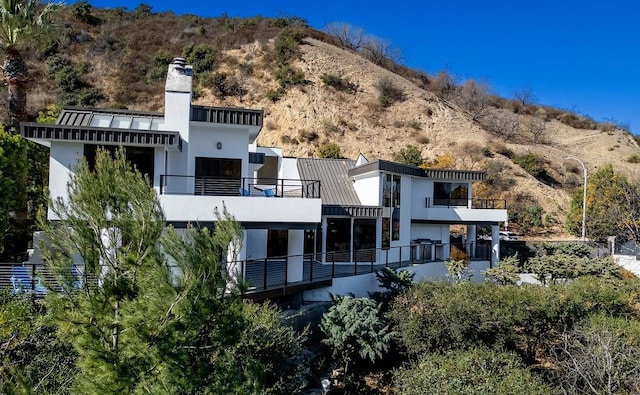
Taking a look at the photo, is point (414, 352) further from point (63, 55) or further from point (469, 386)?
point (63, 55)

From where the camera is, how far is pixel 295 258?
1533 centimetres

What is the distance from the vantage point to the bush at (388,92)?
55494mm

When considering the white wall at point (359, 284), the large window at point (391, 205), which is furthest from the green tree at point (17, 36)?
the large window at point (391, 205)

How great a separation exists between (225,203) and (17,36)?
12073mm

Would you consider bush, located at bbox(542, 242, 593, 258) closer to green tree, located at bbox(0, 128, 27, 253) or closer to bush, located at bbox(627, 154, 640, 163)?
green tree, located at bbox(0, 128, 27, 253)

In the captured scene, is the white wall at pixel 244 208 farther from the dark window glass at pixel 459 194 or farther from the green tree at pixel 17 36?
the dark window glass at pixel 459 194

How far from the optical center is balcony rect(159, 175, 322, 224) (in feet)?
45.4

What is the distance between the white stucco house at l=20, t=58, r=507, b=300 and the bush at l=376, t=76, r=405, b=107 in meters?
32.4

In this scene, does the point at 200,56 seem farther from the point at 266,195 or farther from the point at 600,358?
the point at 600,358

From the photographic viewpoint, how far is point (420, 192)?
2522 cm

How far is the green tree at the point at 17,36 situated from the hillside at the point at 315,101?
28.5m

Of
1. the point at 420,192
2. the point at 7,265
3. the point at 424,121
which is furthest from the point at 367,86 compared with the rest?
the point at 7,265

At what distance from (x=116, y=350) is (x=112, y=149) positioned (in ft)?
34.5

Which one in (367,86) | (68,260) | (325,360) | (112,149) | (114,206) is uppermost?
(367,86)
